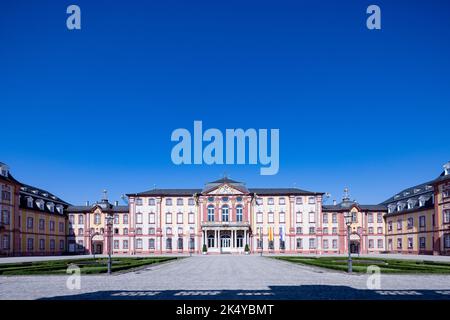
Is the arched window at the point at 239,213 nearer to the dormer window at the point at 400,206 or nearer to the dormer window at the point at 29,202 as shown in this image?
the dormer window at the point at 400,206

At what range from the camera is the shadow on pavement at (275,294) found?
13477mm

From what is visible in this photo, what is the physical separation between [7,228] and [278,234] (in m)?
40.0

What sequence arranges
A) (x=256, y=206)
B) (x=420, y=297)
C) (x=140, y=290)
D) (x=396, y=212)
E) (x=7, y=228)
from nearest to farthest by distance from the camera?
(x=420, y=297)
(x=140, y=290)
(x=7, y=228)
(x=396, y=212)
(x=256, y=206)

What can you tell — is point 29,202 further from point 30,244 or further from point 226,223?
point 226,223

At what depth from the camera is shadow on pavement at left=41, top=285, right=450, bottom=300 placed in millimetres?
13477

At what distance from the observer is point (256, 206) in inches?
2972

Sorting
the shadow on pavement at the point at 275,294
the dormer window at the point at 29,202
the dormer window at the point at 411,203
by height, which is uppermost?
the dormer window at the point at 29,202

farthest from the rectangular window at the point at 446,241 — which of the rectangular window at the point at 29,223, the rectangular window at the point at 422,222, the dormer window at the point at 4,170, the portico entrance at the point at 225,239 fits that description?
the dormer window at the point at 4,170

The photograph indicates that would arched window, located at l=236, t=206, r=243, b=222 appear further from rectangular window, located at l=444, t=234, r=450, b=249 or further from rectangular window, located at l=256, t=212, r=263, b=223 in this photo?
rectangular window, located at l=444, t=234, r=450, b=249

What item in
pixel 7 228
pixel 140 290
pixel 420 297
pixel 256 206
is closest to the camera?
pixel 420 297

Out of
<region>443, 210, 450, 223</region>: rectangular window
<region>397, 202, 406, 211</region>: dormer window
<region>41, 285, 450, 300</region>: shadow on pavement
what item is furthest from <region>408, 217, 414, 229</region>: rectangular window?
<region>41, 285, 450, 300</region>: shadow on pavement

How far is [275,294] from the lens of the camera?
14.4 metres

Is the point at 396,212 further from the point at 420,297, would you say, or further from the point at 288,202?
the point at 420,297
